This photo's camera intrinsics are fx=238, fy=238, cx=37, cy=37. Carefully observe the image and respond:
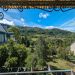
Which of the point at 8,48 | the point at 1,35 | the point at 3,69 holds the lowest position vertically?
the point at 3,69

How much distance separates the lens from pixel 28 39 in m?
23.4

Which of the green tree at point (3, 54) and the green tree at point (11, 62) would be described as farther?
the green tree at point (3, 54)

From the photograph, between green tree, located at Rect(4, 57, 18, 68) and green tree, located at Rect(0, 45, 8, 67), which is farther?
green tree, located at Rect(0, 45, 8, 67)

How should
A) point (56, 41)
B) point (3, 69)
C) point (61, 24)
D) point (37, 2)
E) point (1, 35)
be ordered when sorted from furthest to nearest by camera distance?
point (56, 41) → point (1, 35) → point (3, 69) → point (61, 24) → point (37, 2)

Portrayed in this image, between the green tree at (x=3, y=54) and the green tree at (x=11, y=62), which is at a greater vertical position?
the green tree at (x=3, y=54)

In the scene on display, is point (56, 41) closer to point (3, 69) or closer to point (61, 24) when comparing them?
point (3, 69)

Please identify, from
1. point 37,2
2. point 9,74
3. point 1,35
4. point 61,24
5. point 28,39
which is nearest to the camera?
point 37,2

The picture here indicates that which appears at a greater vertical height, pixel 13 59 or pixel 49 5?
pixel 49 5

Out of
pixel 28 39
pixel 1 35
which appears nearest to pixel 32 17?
pixel 1 35

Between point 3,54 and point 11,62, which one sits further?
point 3,54

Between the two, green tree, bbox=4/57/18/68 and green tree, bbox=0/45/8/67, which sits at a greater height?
green tree, bbox=0/45/8/67

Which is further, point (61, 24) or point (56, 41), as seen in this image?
point (56, 41)

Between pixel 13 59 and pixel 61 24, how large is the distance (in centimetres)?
755

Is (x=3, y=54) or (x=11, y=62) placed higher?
(x=3, y=54)
